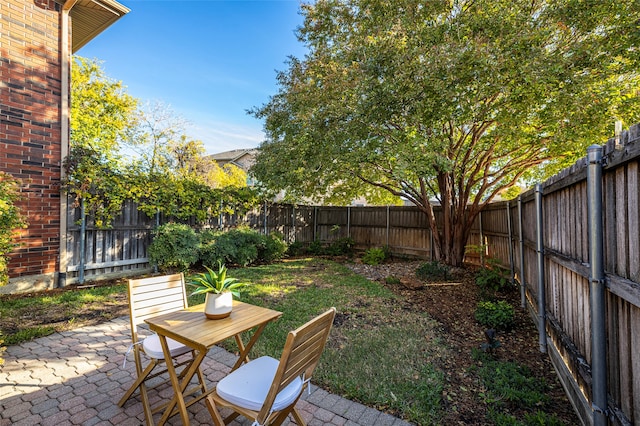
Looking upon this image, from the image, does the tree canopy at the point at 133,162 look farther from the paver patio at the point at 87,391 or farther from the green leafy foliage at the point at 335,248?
the paver patio at the point at 87,391

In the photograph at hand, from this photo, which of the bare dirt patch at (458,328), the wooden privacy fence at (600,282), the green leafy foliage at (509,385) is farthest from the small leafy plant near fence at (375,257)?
the wooden privacy fence at (600,282)

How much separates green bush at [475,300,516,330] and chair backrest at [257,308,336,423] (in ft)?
10.9

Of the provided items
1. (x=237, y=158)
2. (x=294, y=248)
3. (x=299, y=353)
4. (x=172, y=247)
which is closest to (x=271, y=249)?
(x=294, y=248)

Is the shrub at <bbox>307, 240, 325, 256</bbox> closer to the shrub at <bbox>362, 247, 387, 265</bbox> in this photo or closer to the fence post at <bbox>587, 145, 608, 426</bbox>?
the shrub at <bbox>362, 247, 387, 265</bbox>

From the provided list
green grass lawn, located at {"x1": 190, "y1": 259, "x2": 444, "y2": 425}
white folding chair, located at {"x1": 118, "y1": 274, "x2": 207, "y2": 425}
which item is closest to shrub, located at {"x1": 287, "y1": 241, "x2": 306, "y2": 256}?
green grass lawn, located at {"x1": 190, "y1": 259, "x2": 444, "y2": 425}

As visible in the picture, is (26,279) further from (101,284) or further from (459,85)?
(459,85)

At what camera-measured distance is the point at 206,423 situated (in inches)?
88.3

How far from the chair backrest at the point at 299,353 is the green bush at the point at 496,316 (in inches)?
131

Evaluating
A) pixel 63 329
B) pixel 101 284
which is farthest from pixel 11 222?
pixel 101 284

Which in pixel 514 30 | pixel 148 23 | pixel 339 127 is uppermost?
pixel 148 23

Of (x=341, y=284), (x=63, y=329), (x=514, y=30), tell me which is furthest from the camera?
(x=341, y=284)

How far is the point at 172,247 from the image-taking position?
6980mm

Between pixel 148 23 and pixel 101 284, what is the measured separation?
650 centimetres

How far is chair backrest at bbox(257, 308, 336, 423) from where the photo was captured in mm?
1570
